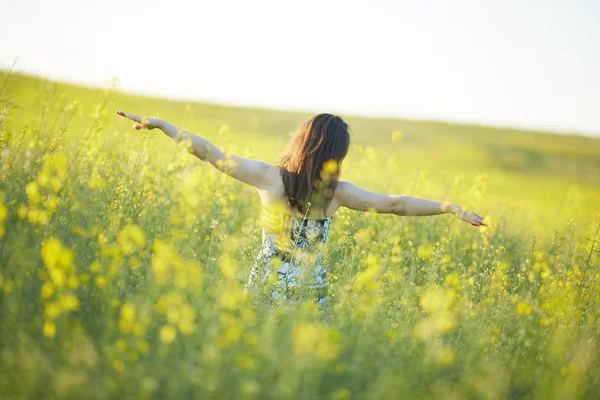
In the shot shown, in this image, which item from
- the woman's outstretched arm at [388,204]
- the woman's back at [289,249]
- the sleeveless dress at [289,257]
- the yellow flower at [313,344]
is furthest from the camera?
the woman's outstretched arm at [388,204]

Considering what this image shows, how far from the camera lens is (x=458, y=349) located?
10.2 feet

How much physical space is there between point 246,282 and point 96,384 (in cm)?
133

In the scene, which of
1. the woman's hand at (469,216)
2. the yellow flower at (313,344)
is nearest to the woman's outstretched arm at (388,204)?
the woman's hand at (469,216)

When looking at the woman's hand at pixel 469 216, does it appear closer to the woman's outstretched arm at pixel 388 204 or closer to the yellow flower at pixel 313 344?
the woman's outstretched arm at pixel 388 204

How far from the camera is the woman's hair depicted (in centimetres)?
345

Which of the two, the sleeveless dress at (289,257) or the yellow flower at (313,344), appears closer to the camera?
the yellow flower at (313,344)

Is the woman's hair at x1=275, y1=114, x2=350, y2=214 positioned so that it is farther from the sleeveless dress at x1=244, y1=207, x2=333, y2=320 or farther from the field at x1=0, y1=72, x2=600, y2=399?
the field at x1=0, y1=72, x2=600, y2=399

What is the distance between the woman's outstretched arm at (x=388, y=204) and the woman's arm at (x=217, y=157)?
1.72 feet

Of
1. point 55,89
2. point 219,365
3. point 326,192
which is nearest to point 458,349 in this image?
point 326,192

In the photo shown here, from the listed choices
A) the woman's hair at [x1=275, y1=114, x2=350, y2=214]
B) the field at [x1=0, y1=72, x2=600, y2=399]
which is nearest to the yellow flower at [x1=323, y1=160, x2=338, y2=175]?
the woman's hair at [x1=275, y1=114, x2=350, y2=214]

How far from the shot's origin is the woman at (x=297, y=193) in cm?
342

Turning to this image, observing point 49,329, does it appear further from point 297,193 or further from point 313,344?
point 297,193

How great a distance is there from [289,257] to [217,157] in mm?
823

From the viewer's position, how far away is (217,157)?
3.47m
